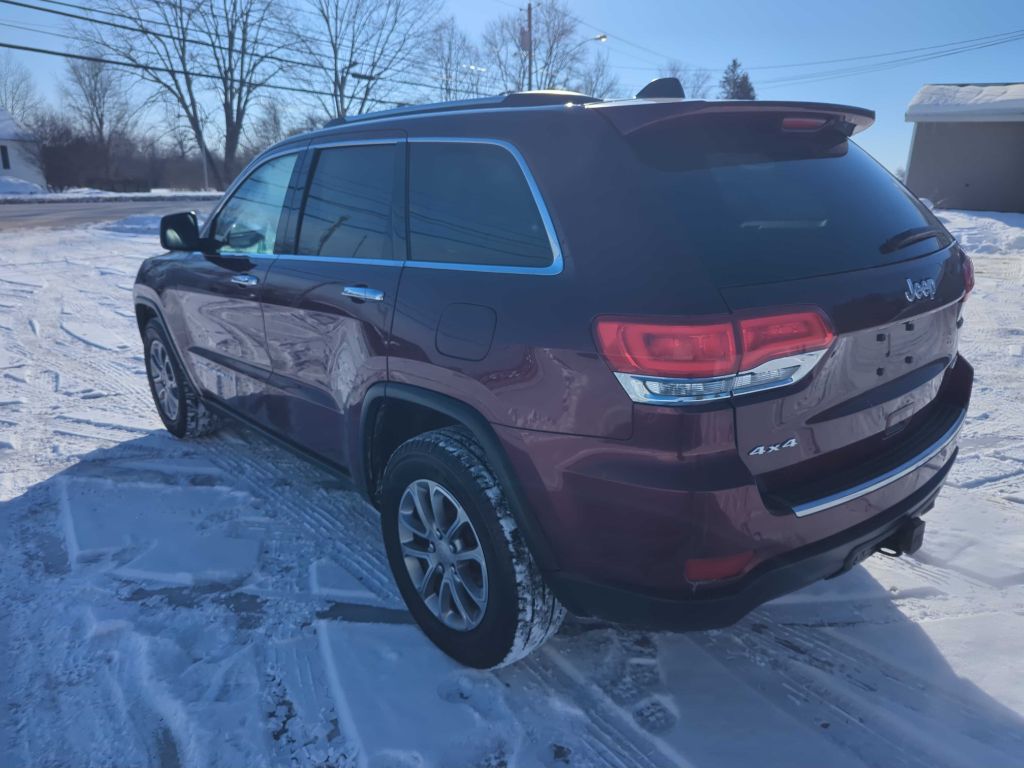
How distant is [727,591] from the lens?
1.98 meters

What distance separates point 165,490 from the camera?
4.05 metres

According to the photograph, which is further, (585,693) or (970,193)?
(970,193)

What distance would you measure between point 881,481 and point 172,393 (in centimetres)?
424

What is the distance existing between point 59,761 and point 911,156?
28148mm

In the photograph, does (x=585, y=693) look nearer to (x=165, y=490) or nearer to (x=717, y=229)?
(x=717, y=229)

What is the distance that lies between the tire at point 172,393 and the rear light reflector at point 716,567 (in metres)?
3.51

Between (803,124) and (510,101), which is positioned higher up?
(510,101)

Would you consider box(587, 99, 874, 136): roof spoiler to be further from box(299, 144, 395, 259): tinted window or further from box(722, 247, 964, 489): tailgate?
box(299, 144, 395, 259): tinted window

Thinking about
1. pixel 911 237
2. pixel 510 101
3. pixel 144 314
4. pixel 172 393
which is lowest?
pixel 172 393

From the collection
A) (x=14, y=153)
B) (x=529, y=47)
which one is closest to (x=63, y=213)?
(x=529, y=47)

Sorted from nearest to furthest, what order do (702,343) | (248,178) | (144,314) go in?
(702,343)
(248,178)
(144,314)

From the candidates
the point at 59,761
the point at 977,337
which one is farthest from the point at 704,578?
the point at 977,337

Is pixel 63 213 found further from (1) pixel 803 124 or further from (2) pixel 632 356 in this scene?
(2) pixel 632 356

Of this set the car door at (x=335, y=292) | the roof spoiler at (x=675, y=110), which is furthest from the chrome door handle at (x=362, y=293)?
the roof spoiler at (x=675, y=110)
